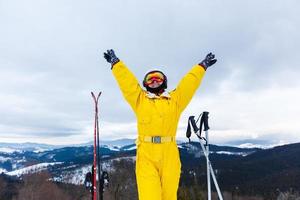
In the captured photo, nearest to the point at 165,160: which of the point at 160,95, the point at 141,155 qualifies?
the point at 141,155

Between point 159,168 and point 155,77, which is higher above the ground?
point 155,77

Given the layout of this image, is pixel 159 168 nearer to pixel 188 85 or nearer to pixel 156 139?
pixel 156 139

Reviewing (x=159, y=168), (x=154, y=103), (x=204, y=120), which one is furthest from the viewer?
(x=204, y=120)

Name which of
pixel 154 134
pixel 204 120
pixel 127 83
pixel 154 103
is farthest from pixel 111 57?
pixel 204 120

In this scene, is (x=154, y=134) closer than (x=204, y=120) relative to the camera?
Yes

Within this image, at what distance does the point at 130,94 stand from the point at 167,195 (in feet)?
4.39

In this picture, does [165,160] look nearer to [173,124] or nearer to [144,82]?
[173,124]

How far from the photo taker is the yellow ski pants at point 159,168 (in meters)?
5.74

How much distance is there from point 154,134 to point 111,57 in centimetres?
119

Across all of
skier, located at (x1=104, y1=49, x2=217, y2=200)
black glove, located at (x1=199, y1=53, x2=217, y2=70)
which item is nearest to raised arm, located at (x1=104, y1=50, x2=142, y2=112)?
skier, located at (x1=104, y1=49, x2=217, y2=200)

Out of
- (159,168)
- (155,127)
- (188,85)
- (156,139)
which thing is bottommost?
(159,168)

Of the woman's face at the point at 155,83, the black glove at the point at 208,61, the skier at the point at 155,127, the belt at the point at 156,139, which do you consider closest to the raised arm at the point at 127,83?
the skier at the point at 155,127

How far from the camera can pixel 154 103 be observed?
19.7 feet

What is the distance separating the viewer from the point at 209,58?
21.6 ft
